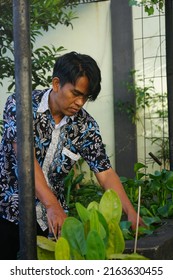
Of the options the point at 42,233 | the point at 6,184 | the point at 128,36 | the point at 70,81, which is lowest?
the point at 42,233

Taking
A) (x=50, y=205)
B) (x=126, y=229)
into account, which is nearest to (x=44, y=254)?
(x=50, y=205)

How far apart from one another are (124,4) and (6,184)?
3317 millimetres

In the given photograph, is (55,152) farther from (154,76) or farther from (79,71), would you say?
(154,76)

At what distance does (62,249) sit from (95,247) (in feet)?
0.26

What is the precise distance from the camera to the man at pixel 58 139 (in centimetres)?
200

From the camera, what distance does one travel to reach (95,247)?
1.47 metres

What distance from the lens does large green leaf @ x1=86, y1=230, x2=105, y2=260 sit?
1.44m

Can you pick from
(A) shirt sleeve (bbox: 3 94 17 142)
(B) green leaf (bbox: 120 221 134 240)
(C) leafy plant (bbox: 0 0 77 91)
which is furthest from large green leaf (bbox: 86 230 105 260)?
(C) leafy plant (bbox: 0 0 77 91)

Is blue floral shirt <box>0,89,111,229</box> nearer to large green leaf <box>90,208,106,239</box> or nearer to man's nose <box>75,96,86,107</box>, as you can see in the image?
man's nose <box>75,96,86,107</box>

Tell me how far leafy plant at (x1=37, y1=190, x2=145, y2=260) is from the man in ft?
1.32

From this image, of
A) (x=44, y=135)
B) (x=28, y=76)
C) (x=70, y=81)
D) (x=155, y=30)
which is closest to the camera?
(x=28, y=76)

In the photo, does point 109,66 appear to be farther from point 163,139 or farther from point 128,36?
point 163,139

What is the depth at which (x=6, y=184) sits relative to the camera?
85.6 inches
